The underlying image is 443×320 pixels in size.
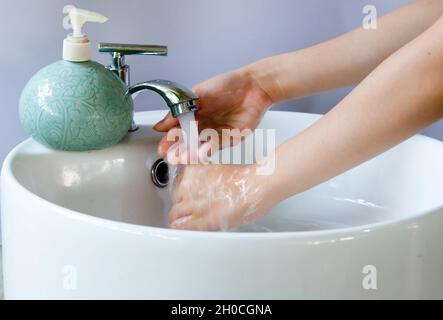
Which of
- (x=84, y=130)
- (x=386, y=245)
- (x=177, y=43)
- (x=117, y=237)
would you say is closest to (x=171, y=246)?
(x=117, y=237)

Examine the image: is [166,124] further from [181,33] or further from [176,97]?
[181,33]

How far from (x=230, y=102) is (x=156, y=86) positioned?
134mm

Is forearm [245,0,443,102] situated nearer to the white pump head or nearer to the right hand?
the right hand

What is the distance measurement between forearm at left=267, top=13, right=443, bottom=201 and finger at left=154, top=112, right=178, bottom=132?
0.78 feet

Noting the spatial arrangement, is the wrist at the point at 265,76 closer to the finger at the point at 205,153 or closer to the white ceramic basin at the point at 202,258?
the finger at the point at 205,153

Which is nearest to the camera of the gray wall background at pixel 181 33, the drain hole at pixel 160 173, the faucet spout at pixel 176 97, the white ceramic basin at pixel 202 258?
the white ceramic basin at pixel 202 258

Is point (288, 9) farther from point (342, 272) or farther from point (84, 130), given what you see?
point (342, 272)

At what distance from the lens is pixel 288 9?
Answer: 1138mm

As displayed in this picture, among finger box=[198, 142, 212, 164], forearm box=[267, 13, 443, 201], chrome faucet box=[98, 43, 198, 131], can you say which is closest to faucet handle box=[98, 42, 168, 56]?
chrome faucet box=[98, 43, 198, 131]

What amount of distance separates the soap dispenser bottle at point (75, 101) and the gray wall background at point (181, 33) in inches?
9.3

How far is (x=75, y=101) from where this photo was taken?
803 mm

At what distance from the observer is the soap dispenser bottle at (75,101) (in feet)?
2.64

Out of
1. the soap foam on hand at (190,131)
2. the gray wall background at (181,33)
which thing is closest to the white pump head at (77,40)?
the soap foam on hand at (190,131)

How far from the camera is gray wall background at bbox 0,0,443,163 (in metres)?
1.06
